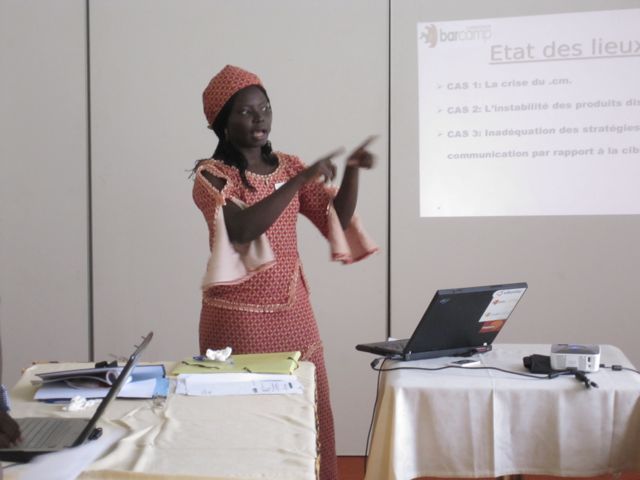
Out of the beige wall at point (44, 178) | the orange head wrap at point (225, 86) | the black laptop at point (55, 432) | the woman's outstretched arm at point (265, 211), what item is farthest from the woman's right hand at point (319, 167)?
the beige wall at point (44, 178)

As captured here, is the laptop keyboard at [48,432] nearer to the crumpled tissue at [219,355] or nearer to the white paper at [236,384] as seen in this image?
the white paper at [236,384]

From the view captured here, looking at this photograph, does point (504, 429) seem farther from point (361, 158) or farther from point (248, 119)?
point (248, 119)

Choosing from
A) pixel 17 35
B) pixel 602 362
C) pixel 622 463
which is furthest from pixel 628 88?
pixel 17 35

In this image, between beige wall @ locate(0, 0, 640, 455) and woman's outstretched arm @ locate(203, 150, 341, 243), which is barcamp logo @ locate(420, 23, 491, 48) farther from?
woman's outstretched arm @ locate(203, 150, 341, 243)

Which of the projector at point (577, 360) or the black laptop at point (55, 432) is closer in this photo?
the black laptop at point (55, 432)

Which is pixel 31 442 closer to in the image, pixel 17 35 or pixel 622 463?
pixel 622 463

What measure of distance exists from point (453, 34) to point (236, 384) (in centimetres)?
239

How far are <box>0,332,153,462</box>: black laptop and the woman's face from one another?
0.86 metres

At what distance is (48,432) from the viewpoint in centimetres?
141

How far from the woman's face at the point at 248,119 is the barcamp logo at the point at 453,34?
1671 mm

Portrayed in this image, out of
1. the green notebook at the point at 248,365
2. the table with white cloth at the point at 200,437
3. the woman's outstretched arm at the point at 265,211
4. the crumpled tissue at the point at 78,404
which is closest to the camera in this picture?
the table with white cloth at the point at 200,437

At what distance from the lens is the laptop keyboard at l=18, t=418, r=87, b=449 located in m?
1.34

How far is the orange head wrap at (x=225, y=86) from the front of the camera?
212cm

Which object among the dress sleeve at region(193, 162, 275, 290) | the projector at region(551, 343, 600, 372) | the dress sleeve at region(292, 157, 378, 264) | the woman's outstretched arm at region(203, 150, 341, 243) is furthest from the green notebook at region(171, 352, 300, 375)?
the projector at region(551, 343, 600, 372)
